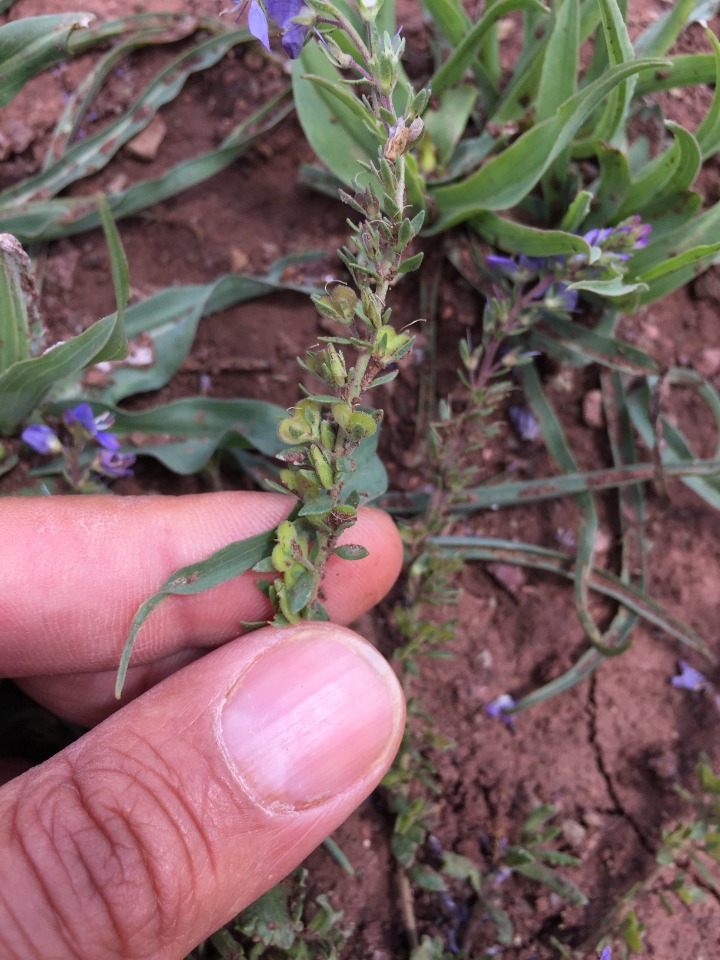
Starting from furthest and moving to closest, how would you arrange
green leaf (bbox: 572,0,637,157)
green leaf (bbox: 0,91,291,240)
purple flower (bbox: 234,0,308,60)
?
green leaf (bbox: 0,91,291,240), green leaf (bbox: 572,0,637,157), purple flower (bbox: 234,0,308,60)

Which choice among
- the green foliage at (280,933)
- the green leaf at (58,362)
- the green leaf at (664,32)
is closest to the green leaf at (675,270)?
the green leaf at (664,32)

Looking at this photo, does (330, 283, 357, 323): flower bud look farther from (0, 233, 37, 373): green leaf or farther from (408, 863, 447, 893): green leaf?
(408, 863, 447, 893): green leaf

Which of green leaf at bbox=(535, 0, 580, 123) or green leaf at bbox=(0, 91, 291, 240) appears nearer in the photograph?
green leaf at bbox=(535, 0, 580, 123)

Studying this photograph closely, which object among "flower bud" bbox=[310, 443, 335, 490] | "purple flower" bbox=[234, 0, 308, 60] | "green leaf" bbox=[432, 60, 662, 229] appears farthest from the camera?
"green leaf" bbox=[432, 60, 662, 229]

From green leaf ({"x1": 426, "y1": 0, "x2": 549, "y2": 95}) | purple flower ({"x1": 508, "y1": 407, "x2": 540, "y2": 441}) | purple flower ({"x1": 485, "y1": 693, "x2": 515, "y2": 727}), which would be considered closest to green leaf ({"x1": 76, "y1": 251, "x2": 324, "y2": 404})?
green leaf ({"x1": 426, "y1": 0, "x2": 549, "y2": 95})

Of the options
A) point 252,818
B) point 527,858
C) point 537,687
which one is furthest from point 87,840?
point 537,687

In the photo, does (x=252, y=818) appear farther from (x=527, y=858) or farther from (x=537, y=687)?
(x=537, y=687)

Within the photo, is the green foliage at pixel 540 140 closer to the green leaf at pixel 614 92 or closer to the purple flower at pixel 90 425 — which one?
the green leaf at pixel 614 92
